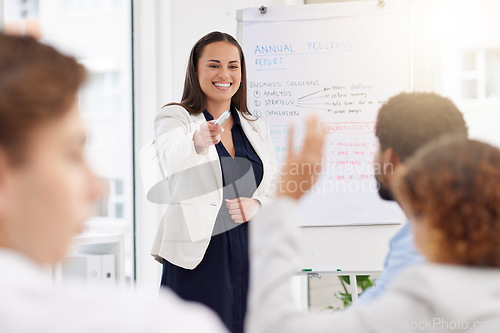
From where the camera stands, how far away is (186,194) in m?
2.20

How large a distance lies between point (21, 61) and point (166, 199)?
233cm

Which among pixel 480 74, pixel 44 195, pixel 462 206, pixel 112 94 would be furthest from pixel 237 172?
pixel 480 74

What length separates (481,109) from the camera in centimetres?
376

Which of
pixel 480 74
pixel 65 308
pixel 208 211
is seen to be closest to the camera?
pixel 65 308

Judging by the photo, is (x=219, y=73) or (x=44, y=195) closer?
(x=44, y=195)

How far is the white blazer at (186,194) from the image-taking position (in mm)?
2158

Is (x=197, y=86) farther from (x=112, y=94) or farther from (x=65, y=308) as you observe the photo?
(x=65, y=308)

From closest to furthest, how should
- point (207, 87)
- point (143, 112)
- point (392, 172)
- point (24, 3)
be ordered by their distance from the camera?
point (392, 172) < point (207, 87) < point (24, 3) < point (143, 112)

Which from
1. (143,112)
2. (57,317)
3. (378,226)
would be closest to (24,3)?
(143,112)

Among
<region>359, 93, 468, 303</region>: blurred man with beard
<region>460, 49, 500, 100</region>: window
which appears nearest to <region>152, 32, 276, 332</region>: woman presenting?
<region>359, 93, 468, 303</region>: blurred man with beard

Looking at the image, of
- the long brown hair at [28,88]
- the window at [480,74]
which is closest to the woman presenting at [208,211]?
the long brown hair at [28,88]

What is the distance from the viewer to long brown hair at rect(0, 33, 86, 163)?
0.49 m

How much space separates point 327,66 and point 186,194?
3.36 ft

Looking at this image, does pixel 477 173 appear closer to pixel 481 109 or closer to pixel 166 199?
pixel 166 199
